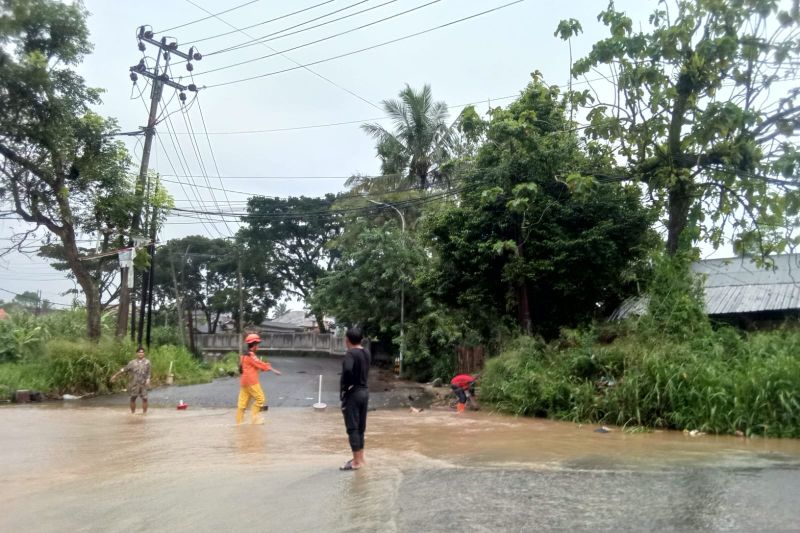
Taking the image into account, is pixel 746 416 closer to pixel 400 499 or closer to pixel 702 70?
pixel 702 70

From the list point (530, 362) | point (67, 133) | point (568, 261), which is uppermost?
point (67, 133)

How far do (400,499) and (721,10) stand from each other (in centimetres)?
1168

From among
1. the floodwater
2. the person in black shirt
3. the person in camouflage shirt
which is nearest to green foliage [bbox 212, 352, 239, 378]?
the person in camouflage shirt

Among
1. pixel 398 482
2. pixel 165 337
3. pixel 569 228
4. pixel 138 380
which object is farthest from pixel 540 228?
pixel 165 337

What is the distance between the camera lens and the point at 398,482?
716cm

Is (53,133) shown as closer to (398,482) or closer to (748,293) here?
(398,482)

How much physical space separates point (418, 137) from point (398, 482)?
2840cm

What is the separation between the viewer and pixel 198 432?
12258mm

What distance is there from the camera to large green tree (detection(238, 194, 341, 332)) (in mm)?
47781

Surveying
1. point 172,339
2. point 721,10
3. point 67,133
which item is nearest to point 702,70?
point 721,10

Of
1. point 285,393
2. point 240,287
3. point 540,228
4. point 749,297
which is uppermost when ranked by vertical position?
point 240,287

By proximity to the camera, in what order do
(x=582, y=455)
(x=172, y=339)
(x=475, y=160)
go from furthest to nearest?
(x=172, y=339)
(x=475, y=160)
(x=582, y=455)

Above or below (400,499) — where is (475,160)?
above

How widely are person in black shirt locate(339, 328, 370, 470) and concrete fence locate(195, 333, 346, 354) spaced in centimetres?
3721
